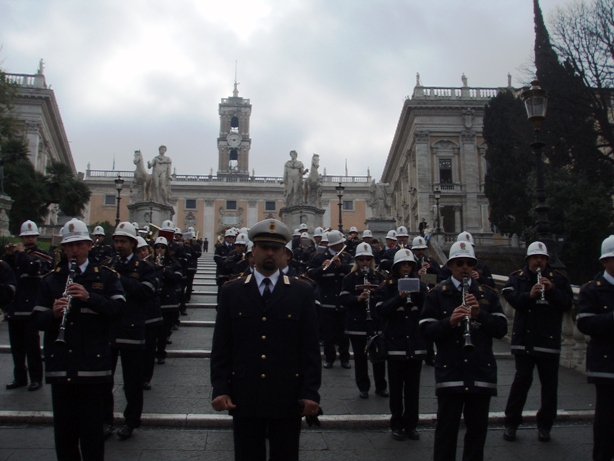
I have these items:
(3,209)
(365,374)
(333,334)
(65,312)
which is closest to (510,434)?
(365,374)

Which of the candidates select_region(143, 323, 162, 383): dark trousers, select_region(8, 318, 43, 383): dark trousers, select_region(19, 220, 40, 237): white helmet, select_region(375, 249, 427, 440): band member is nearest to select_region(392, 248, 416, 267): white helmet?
select_region(375, 249, 427, 440): band member

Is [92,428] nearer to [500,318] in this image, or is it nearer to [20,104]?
[500,318]

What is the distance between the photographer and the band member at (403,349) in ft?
Result: 20.7

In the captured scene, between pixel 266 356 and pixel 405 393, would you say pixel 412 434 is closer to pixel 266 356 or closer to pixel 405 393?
pixel 405 393

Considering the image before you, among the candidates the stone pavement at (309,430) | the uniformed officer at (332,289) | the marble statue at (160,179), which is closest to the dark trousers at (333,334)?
the uniformed officer at (332,289)

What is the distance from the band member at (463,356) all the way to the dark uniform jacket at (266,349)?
151 cm

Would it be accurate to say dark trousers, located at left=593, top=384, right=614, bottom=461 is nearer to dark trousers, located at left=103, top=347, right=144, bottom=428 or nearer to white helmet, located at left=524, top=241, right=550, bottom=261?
white helmet, located at left=524, top=241, right=550, bottom=261

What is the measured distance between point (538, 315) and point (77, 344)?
5219mm

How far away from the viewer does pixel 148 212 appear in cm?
2700

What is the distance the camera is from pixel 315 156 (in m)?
27.6

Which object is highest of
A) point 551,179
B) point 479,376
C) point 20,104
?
point 20,104

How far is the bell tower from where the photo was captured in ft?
332

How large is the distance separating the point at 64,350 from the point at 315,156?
23.6 metres

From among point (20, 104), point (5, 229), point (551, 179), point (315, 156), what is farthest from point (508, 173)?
point (20, 104)
